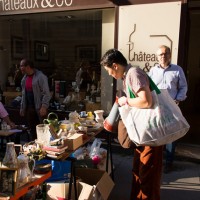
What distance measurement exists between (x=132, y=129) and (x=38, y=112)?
269 centimetres

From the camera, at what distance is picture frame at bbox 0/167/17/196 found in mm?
1849

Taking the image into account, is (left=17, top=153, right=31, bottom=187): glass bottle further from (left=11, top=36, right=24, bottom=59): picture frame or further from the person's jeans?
(left=11, top=36, right=24, bottom=59): picture frame

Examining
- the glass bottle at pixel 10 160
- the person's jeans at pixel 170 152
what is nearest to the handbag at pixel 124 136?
the glass bottle at pixel 10 160

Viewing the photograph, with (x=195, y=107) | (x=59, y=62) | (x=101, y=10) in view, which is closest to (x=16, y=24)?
(x=59, y=62)

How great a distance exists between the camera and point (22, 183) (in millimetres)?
2006

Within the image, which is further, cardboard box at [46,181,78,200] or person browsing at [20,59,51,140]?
person browsing at [20,59,51,140]

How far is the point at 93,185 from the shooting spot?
2.86 m

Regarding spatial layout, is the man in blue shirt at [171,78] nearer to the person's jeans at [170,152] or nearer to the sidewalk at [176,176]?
the person's jeans at [170,152]

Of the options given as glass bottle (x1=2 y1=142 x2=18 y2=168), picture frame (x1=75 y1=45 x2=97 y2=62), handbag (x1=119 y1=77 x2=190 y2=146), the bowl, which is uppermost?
picture frame (x1=75 y1=45 x2=97 y2=62)

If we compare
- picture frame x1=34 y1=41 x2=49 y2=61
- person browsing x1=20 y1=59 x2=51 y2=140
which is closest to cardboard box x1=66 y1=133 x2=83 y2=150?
person browsing x1=20 y1=59 x2=51 y2=140

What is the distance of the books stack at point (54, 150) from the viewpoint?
236 cm

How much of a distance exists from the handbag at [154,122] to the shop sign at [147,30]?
222cm

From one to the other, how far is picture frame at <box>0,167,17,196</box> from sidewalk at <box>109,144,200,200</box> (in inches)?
70.2

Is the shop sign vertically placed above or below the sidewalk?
above
